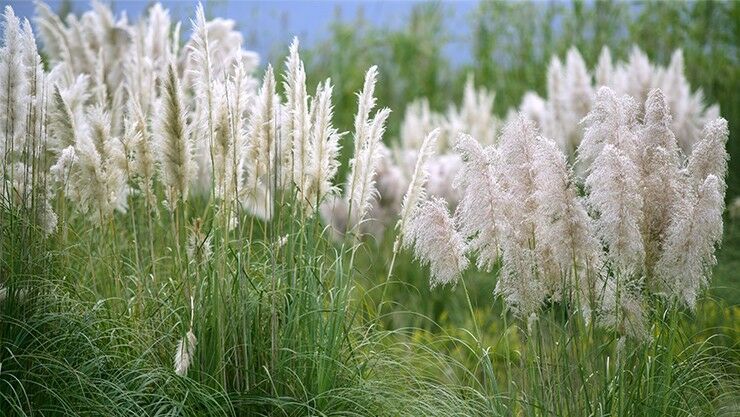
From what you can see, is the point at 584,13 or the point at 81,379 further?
the point at 584,13

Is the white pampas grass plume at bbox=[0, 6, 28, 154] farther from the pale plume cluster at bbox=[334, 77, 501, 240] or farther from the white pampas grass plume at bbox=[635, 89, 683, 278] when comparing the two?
the pale plume cluster at bbox=[334, 77, 501, 240]

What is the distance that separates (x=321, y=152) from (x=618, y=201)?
45.4 inches

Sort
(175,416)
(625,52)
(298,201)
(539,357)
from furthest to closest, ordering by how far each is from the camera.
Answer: (625,52), (298,201), (539,357), (175,416)

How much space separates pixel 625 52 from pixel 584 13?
2.42 ft

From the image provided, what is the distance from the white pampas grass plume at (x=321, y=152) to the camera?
420 cm

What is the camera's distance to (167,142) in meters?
4.16

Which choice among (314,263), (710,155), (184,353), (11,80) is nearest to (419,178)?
(314,263)

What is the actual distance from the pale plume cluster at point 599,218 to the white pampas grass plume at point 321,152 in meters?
0.47

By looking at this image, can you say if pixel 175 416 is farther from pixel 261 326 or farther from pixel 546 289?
pixel 546 289

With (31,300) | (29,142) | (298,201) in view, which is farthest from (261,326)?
(29,142)

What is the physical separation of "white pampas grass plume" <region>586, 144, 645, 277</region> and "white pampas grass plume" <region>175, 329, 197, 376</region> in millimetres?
1397

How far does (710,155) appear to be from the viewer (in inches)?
154

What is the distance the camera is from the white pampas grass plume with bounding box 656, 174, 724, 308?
372 cm

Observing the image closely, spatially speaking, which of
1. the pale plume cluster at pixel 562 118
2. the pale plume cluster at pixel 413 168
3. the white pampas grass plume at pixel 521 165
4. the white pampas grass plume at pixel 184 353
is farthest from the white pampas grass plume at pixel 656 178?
the pale plume cluster at pixel 562 118
